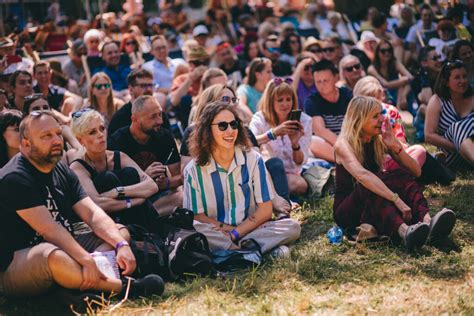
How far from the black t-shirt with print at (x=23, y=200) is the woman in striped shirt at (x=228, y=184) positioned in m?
1.08

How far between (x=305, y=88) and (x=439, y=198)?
3369 mm

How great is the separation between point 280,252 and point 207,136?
1.02 meters

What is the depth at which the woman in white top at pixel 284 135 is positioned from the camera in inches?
279

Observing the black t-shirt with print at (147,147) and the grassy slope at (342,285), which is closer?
the grassy slope at (342,285)

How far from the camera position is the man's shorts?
4531mm

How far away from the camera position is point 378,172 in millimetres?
5906

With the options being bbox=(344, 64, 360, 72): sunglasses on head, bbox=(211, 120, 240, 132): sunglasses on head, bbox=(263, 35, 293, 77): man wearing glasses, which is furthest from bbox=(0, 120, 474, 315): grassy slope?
bbox=(263, 35, 293, 77): man wearing glasses

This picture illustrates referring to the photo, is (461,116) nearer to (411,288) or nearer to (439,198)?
(439,198)

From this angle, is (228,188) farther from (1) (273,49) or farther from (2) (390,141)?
(1) (273,49)

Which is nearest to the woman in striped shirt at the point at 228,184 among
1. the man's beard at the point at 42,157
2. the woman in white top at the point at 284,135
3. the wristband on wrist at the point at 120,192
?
the wristband on wrist at the point at 120,192

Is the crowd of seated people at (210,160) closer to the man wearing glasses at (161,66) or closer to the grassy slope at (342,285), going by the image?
the grassy slope at (342,285)

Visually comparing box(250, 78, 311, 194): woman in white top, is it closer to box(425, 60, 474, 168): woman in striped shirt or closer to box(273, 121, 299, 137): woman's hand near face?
box(273, 121, 299, 137): woman's hand near face

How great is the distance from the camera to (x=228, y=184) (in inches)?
221

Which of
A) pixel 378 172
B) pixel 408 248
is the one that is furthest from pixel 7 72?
pixel 408 248
